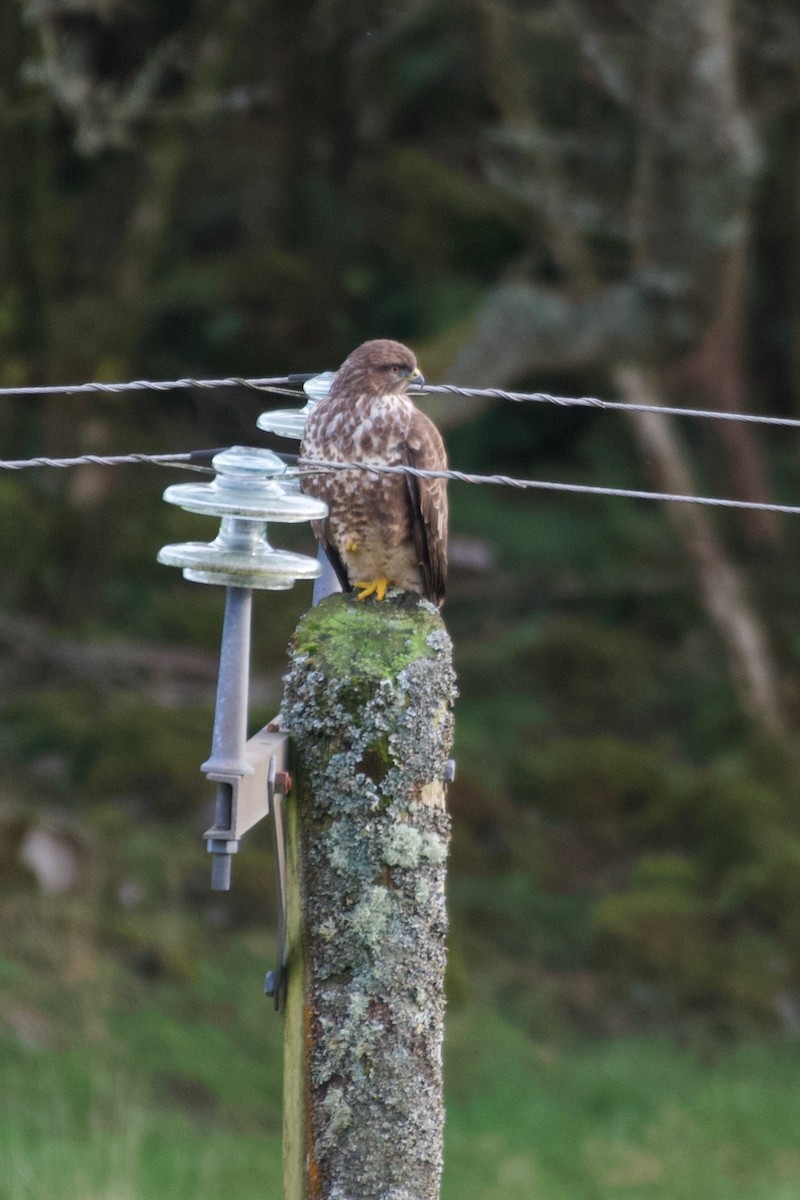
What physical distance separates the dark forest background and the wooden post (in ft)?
10.2

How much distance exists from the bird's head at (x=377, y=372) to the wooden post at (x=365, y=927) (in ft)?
2.99

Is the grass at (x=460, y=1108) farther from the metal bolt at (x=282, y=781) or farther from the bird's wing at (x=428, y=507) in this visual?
the metal bolt at (x=282, y=781)

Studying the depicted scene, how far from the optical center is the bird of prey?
2.92 m

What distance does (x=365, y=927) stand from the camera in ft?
6.73

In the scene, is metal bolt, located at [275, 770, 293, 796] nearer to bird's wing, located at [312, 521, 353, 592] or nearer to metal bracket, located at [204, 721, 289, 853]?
metal bracket, located at [204, 721, 289, 853]

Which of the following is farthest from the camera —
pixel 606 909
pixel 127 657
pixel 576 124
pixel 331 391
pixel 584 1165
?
pixel 576 124

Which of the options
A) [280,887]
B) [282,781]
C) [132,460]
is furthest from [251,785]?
[132,460]

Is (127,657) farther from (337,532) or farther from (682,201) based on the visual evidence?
(337,532)

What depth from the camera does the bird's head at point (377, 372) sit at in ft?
9.56

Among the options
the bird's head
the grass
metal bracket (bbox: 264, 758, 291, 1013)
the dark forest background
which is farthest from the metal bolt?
the dark forest background

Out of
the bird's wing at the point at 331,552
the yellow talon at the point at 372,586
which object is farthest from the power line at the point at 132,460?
the bird's wing at the point at 331,552

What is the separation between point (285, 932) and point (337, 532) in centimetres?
99

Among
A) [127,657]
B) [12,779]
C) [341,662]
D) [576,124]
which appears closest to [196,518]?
[127,657]

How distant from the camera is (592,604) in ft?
29.4
